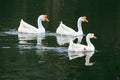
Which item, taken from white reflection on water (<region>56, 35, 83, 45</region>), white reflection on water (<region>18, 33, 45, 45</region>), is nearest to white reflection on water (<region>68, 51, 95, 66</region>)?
white reflection on water (<region>56, 35, 83, 45</region>)

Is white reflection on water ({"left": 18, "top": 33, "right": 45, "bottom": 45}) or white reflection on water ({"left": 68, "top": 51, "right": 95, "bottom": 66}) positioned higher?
white reflection on water ({"left": 18, "top": 33, "right": 45, "bottom": 45})

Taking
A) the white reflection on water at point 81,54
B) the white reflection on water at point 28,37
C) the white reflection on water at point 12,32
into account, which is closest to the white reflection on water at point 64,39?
the white reflection on water at point 28,37

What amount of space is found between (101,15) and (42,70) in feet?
89.9

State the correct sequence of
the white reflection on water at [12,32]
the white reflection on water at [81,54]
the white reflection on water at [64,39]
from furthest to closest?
1. the white reflection on water at [12,32]
2. the white reflection on water at [64,39]
3. the white reflection on water at [81,54]

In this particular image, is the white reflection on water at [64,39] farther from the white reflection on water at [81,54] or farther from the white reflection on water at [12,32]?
the white reflection on water at [81,54]

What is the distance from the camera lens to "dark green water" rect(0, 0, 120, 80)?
24.5 meters

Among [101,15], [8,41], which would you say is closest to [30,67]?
[8,41]

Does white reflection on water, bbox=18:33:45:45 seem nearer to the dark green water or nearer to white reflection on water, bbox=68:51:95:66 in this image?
the dark green water

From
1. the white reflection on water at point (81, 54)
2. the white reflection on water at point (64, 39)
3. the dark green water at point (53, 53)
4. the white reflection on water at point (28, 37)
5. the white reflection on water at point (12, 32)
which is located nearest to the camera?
the dark green water at point (53, 53)

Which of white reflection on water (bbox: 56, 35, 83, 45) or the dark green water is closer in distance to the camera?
the dark green water

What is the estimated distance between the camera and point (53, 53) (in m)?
29.0

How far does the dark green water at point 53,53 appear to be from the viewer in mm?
24453

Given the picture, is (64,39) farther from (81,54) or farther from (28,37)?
(81,54)

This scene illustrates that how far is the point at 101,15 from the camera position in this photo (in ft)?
170
